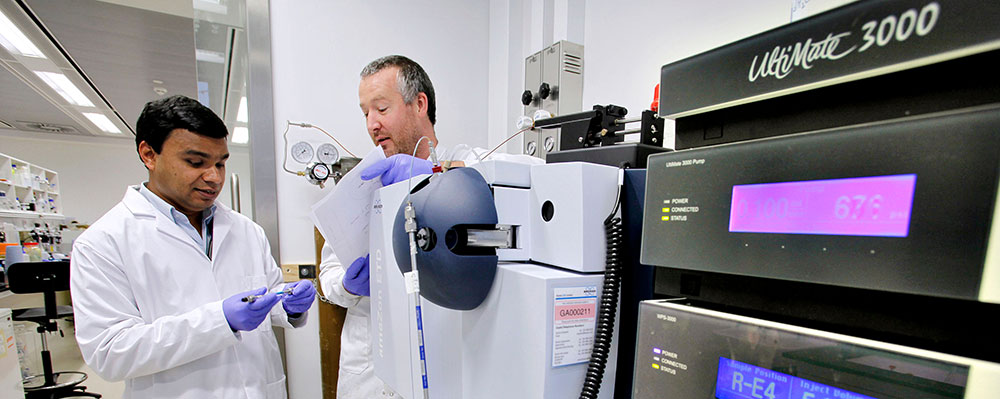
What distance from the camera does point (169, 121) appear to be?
113 centimetres

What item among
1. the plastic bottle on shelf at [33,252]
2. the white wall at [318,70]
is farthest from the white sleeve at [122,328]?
the plastic bottle on shelf at [33,252]

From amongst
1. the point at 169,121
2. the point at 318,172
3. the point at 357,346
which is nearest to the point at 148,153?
the point at 169,121

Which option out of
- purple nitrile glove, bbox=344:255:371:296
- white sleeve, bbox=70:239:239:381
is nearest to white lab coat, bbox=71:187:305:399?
white sleeve, bbox=70:239:239:381

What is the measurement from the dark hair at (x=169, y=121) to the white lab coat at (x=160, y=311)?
198 mm

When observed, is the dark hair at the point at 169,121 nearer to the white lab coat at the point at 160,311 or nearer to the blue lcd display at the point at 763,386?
the white lab coat at the point at 160,311

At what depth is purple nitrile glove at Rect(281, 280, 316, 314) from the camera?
1232 mm

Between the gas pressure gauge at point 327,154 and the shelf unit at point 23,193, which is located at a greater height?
the gas pressure gauge at point 327,154

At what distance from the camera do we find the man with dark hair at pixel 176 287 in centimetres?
101

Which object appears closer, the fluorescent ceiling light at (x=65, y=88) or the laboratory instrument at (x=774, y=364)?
the laboratory instrument at (x=774, y=364)

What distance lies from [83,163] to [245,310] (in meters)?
9.90

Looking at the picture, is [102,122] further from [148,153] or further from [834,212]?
[834,212]

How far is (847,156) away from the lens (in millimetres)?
328

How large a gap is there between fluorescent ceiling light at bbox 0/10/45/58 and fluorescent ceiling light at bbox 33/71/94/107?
28.0 inches

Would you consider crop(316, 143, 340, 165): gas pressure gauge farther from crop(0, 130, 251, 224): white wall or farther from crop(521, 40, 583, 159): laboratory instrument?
crop(0, 130, 251, 224): white wall
